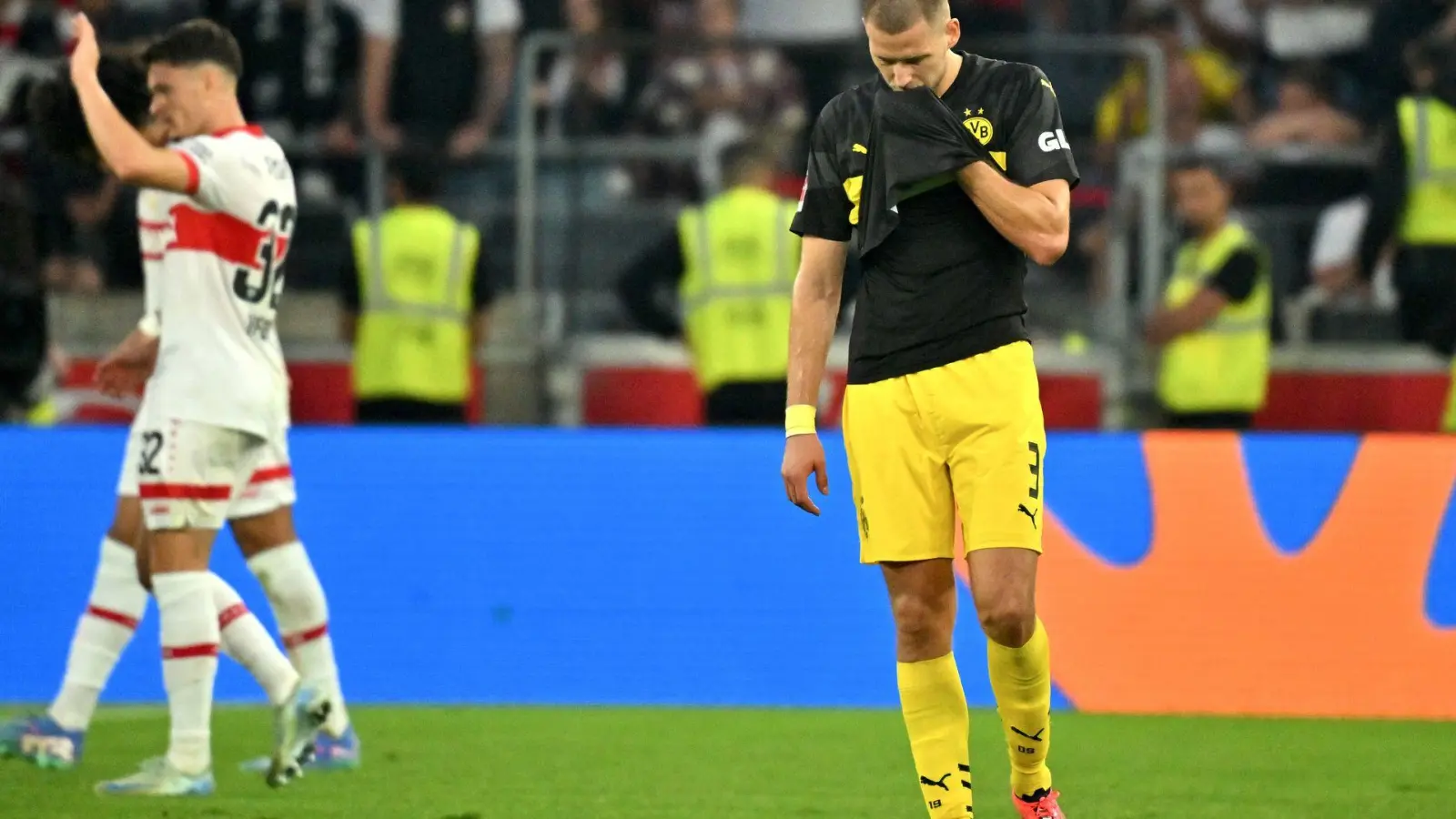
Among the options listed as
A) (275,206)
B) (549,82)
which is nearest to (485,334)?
(549,82)

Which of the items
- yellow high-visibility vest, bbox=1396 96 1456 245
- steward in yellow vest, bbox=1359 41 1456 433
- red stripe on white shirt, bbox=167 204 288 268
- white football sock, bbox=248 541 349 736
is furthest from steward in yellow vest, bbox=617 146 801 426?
red stripe on white shirt, bbox=167 204 288 268

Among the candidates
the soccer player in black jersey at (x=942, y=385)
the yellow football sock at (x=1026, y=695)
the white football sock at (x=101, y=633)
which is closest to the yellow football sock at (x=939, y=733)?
the soccer player in black jersey at (x=942, y=385)

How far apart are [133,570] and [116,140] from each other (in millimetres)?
1676

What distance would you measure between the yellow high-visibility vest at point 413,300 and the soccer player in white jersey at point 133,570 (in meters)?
3.27

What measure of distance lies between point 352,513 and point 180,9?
469 centimetres

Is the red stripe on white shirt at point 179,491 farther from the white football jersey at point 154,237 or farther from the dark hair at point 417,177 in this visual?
the dark hair at point 417,177

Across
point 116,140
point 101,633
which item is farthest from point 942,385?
point 101,633

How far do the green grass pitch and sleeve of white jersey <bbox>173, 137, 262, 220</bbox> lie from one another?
Result: 1608 mm

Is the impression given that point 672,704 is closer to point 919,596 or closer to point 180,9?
point 919,596

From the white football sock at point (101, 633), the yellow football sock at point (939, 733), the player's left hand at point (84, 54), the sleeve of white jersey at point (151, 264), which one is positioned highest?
the player's left hand at point (84, 54)

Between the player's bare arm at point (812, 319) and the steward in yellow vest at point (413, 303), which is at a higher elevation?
the player's bare arm at point (812, 319)

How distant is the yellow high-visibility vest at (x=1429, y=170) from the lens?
9906 mm

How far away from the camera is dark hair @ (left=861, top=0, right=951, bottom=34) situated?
459cm

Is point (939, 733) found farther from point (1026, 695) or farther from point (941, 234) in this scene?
point (941, 234)
